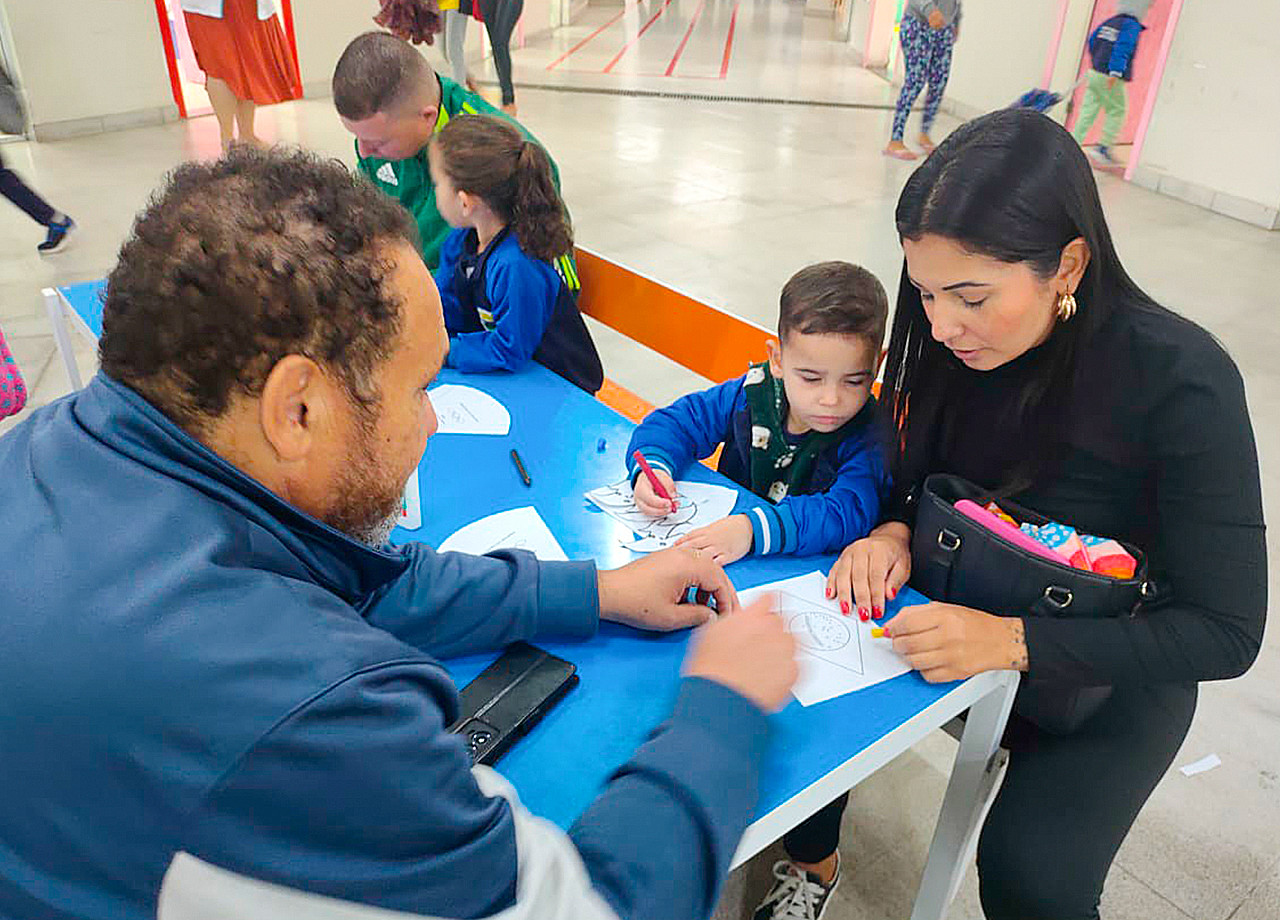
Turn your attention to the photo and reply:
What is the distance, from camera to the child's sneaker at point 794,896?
1606mm

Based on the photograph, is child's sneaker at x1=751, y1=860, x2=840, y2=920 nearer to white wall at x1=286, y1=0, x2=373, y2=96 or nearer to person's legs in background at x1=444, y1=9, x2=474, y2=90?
person's legs in background at x1=444, y1=9, x2=474, y2=90

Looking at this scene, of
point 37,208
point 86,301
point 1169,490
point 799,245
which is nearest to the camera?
point 1169,490

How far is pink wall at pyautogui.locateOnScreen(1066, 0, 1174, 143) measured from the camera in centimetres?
597

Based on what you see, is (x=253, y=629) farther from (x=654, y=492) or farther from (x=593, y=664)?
(x=654, y=492)

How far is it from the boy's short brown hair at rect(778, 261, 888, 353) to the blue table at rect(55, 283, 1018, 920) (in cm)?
28

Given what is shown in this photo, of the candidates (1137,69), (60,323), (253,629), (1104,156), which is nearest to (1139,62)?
(1137,69)

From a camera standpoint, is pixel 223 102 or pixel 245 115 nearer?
pixel 223 102

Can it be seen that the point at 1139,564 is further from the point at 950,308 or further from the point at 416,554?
the point at 416,554

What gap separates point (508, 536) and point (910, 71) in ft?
20.7

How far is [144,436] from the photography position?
638 millimetres

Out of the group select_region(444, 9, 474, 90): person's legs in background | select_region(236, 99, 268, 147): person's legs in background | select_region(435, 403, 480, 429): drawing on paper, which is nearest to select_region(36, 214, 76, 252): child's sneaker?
select_region(236, 99, 268, 147): person's legs in background

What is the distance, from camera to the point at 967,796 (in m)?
1.33

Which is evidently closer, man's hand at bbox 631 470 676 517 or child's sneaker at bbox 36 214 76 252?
man's hand at bbox 631 470 676 517

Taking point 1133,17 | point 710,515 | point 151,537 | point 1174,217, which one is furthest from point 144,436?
point 1133,17
